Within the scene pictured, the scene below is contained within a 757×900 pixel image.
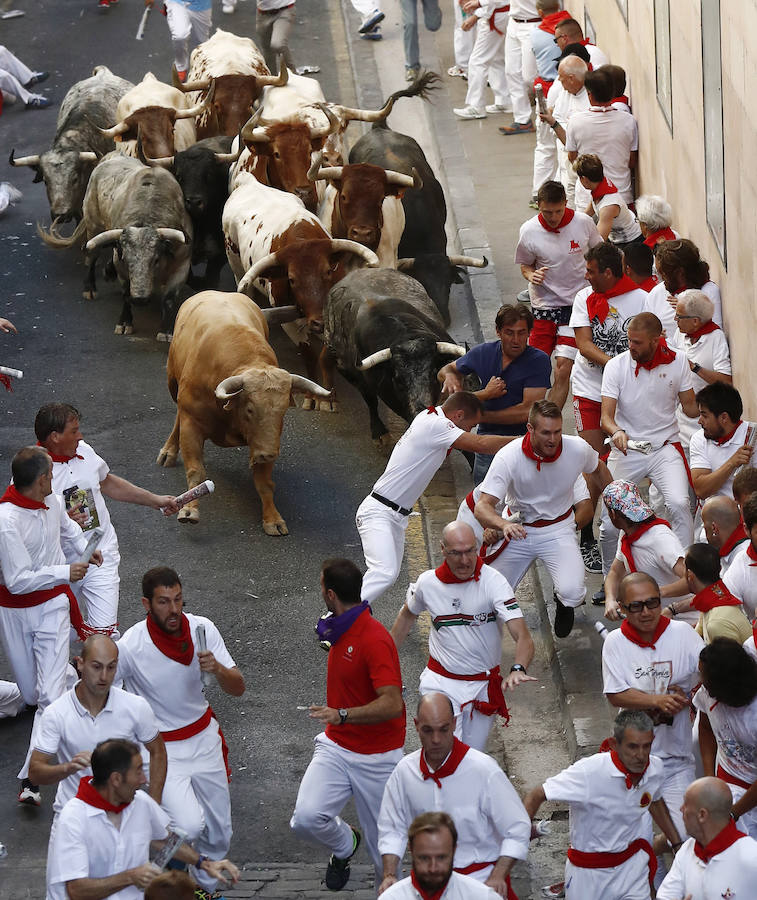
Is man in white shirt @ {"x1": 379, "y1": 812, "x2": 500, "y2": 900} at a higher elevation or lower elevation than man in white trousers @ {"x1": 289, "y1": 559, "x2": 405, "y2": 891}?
higher

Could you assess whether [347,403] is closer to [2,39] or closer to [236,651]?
[236,651]

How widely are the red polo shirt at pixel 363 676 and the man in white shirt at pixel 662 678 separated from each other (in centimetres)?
106

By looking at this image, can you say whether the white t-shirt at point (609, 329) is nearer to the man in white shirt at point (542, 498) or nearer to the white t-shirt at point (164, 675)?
the man in white shirt at point (542, 498)

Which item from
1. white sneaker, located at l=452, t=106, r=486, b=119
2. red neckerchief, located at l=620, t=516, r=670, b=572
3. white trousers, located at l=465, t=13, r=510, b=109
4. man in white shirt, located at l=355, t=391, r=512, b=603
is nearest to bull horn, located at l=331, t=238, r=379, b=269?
man in white shirt, located at l=355, t=391, r=512, b=603

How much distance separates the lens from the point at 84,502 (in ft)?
31.6

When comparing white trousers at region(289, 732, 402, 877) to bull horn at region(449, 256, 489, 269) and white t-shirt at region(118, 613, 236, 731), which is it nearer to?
white t-shirt at region(118, 613, 236, 731)

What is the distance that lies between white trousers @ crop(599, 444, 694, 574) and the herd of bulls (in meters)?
2.80

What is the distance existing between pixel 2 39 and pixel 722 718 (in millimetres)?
20284

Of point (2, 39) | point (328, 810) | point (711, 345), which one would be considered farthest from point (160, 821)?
point (2, 39)

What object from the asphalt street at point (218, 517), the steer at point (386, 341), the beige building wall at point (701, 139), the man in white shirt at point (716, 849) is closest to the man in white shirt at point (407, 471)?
the asphalt street at point (218, 517)

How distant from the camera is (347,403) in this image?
46.8ft

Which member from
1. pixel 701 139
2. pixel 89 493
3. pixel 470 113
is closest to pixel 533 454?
pixel 89 493

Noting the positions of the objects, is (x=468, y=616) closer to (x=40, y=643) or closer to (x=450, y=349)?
(x=40, y=643)

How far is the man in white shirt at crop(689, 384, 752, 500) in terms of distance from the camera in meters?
8.83
